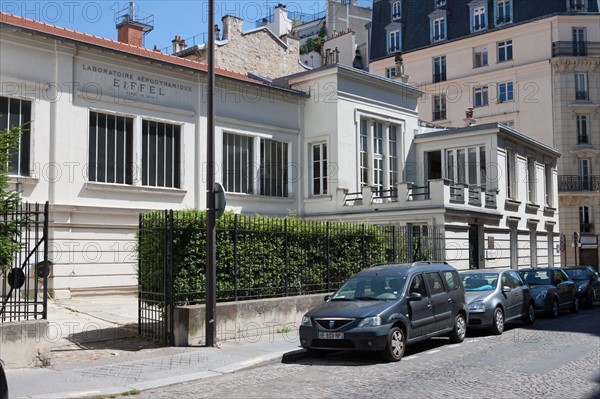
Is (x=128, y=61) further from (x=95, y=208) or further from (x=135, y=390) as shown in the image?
(x=135, y=390)

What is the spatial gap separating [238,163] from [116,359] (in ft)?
47.8

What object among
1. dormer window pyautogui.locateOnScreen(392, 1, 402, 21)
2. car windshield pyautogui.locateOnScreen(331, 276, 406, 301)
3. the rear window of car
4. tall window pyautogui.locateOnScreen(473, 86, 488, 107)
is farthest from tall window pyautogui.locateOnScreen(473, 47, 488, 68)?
car windshield pyautogui.locateOnScreen(331, 276, 406, 301)

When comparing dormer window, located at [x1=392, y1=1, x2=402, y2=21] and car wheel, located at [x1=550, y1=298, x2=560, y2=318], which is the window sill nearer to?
car wheel, located at [x1=550, y1=298, x2=560, y2=318]

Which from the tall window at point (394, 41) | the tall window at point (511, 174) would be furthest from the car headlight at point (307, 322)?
the tall window at point (394, 41)

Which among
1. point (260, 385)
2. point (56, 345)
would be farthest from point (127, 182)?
point (260, 385)

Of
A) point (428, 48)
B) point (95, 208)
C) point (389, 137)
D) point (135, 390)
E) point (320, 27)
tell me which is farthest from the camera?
point (320, 27)

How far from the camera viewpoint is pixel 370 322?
10914 mm

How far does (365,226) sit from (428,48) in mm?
33944

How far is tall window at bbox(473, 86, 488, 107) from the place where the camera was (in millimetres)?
46156

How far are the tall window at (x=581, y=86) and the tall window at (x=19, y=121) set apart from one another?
3635 cm

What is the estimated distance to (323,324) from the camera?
1133 cm

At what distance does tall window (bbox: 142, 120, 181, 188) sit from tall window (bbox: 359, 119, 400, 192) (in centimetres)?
889

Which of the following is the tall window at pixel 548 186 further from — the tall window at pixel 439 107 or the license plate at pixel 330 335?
the license plate at pixel 330 335

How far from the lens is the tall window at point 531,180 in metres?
32.9
